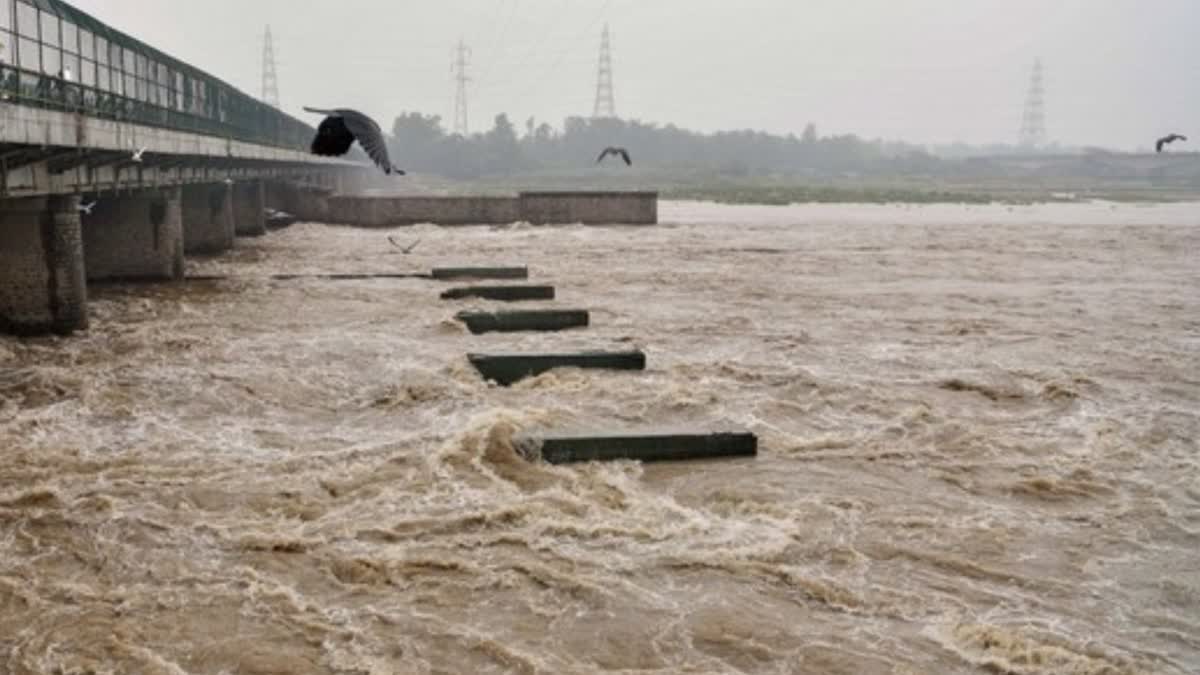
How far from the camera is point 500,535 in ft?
41.0

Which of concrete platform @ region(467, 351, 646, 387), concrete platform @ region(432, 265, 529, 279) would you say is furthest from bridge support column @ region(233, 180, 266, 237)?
concrete platform @ region(467, 351, 646, 387)

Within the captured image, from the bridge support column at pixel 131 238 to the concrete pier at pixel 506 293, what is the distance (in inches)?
426

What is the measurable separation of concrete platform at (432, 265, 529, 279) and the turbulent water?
826cm

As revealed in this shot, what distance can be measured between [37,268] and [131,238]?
38.5ft

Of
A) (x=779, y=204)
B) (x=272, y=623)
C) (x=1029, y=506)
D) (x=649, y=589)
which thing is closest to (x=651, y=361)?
(x=1029, y=506)

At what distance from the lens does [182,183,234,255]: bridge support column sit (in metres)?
49.6

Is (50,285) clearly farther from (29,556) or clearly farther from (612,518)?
(612,518)

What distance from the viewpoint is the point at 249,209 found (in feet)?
201

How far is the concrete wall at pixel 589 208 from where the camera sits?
71.1 metres

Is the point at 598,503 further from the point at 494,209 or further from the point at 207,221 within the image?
the point at 494,209

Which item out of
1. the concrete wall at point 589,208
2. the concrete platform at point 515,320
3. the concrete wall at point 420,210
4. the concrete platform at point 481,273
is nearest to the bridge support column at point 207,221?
the concrete platform at point 481,273

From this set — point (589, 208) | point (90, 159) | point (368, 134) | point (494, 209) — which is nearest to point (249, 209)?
point (494, 209)

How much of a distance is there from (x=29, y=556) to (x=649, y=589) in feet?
21.6

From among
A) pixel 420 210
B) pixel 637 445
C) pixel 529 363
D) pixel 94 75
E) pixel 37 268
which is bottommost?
pixel 637 445
